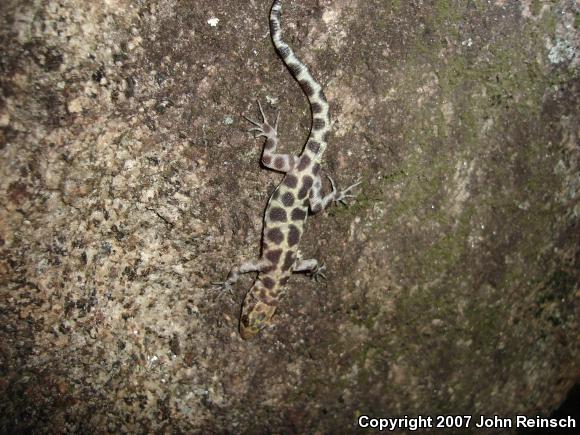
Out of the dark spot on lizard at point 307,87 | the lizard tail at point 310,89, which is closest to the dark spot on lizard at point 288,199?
the lizard tail at point 310,89

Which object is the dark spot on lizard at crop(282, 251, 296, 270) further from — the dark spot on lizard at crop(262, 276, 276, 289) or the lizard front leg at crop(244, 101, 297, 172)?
the lizard front leg at crop(244, 101, 297, 172)

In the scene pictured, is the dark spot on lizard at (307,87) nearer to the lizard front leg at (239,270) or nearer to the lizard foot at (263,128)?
the lizard foot at (263,128)

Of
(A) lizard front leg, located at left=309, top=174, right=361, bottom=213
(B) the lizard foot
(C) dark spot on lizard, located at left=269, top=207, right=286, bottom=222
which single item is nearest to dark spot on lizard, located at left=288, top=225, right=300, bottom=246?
(C) dark spot on lizard, located at left=269, top=207, right=286, bottom=222

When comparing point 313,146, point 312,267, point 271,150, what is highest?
point 313,146

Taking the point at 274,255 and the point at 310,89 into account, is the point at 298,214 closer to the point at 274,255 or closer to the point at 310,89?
the point at 274,255

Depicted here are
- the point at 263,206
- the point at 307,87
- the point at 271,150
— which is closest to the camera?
the point at 307,87

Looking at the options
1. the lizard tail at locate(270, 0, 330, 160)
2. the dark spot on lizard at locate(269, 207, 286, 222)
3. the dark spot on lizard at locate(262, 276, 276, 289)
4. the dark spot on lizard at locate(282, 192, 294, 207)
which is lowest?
the dark spot on lizard at locate(262, 276, 276, 289)

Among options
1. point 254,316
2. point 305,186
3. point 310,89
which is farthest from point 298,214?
point 310,89

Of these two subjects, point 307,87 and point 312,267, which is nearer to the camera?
point 307,87
